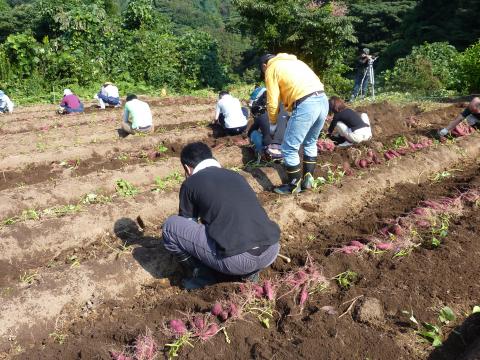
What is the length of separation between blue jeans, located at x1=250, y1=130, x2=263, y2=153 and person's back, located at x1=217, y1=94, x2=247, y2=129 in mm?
1950

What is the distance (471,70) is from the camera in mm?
12258

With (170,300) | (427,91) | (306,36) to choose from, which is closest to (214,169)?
(170,300)

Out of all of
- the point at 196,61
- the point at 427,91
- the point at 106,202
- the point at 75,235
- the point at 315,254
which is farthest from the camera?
the point at 196,61

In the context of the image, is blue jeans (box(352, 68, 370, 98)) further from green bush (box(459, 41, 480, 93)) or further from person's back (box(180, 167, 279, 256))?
person's back (box(180, 167, 279, 256))

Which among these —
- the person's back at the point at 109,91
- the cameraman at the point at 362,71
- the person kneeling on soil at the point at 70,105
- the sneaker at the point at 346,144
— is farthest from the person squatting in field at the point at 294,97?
the person's back at the point at 109,91

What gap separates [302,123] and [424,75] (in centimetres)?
1041

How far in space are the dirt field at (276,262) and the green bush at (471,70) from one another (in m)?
6.21

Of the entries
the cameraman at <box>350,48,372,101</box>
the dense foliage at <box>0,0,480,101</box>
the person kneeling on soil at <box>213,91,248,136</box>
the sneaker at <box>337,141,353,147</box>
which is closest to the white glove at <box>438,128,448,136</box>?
the sneaker at <box>337,141,353,147</box>

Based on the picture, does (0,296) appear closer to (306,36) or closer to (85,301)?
(85,301)

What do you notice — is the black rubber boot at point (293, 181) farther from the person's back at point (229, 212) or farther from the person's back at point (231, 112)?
the person's back at point (231, 112)

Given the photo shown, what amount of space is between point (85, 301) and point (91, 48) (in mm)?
16425

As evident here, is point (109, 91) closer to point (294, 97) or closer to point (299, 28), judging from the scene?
point (299, 28)

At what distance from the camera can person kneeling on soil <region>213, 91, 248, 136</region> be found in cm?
861

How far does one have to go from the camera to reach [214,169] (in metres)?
3.38
